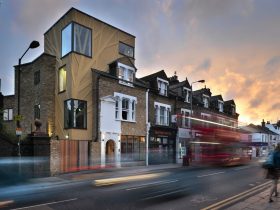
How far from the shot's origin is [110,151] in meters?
29.5

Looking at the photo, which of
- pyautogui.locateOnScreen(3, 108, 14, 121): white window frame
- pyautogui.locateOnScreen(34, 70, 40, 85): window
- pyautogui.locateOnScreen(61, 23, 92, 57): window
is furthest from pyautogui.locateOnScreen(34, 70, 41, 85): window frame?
pyautogui.locateOnScreen(3, 108, 14, 121): white window frame

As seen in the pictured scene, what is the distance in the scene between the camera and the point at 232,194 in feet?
41.9

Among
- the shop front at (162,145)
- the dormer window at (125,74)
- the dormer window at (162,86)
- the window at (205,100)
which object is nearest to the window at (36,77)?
the dormer window at (125,74)

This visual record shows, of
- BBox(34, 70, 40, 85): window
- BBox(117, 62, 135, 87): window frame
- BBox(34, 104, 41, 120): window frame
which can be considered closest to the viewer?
BBox(34, 104, 41, 120): window frame

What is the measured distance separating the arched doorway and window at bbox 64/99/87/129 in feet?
10.5

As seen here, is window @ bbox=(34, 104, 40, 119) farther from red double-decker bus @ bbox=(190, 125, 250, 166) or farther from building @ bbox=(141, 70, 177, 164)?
red double-decker bus @ bbox=(190, 125, 250, 166)

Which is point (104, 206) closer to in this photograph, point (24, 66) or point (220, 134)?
point (220, 134)

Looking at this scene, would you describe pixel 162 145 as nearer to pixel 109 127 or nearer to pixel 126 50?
pixel 109 127

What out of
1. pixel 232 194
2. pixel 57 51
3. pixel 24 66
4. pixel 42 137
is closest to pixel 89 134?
pixel 42 137

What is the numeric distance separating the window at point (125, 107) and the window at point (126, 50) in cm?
510

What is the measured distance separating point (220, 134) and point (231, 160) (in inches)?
158

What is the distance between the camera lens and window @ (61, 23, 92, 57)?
1085 inches

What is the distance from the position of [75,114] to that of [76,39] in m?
6.73

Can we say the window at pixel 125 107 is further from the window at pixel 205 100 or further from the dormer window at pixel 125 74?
the window at pixel 205 100
